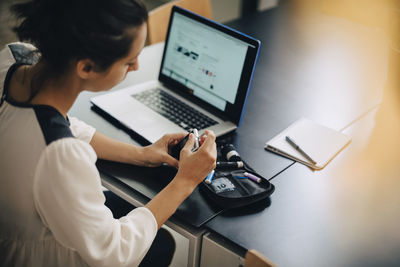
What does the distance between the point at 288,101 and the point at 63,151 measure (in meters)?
0.96

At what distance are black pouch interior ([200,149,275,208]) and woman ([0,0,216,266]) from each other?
64 millimetres

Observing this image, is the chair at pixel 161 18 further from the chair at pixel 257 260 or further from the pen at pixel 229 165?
the chair at pixel 257 260

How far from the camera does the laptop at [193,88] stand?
1.28m

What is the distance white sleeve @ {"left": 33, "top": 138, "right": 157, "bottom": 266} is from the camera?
810 millimetres

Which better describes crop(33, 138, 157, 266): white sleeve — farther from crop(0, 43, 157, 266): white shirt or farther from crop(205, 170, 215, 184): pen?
crop(205, 170, 215, 184): pen

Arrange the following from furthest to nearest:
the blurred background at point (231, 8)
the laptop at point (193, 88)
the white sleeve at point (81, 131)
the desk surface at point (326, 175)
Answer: the blurred background at point (231, 8) → the laptop at point (193, 88) → the white sleeve at point (81, 131) → the desk surface at point (326, 175)

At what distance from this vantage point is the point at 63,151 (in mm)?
812

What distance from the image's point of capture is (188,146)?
1089mm

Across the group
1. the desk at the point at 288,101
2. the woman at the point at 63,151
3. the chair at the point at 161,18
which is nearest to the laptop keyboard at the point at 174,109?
the desk at the point at 288,101

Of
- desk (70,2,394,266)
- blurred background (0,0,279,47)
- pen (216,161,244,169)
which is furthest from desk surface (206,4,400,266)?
blurred background (0,0,279,47)

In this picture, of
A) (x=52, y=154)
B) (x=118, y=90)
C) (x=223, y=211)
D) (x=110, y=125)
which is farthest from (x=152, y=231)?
(x=118, y=90)

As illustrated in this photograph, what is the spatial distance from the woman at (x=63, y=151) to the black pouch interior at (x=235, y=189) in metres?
0.06

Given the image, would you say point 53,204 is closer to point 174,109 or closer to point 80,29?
point 80,29

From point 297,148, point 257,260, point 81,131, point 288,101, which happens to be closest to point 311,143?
point 297,148
